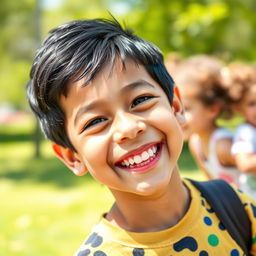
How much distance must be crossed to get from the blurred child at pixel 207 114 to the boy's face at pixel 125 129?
2071mm

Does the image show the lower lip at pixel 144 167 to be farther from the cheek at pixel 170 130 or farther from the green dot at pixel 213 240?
the green dot at pixel 213 240

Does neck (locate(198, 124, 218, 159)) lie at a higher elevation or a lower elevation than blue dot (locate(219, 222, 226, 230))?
lower

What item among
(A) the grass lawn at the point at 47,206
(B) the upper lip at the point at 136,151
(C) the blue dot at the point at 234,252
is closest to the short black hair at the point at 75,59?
(B) the upper lip at the point at 136,151

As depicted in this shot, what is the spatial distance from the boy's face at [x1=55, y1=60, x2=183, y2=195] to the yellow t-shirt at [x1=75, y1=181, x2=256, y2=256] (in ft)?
0.64

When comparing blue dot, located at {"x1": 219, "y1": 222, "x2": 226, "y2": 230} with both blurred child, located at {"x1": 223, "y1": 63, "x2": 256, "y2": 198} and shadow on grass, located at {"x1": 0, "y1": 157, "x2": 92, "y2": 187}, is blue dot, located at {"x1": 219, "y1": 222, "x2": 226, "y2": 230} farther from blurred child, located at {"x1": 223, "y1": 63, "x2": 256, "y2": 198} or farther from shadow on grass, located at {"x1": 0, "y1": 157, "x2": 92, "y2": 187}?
shadow on grass, located at {"x1": 0, "y1": 157, "x2": 92, "y2": 187}

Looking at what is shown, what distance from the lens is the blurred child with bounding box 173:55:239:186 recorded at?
3.72 m

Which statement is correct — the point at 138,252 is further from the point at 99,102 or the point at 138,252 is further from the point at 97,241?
the point at 99,102

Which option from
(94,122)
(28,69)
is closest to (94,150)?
(94,122)

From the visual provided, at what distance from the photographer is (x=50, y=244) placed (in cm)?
458

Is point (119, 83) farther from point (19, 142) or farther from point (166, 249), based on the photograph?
point (19, 142)

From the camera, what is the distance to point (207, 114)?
3910mm

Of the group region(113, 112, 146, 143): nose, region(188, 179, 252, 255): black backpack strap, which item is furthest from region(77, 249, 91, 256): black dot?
region(188, 179, 252, 255): black backpack strap

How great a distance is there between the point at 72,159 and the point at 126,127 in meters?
0.44

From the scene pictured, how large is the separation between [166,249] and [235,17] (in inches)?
412
